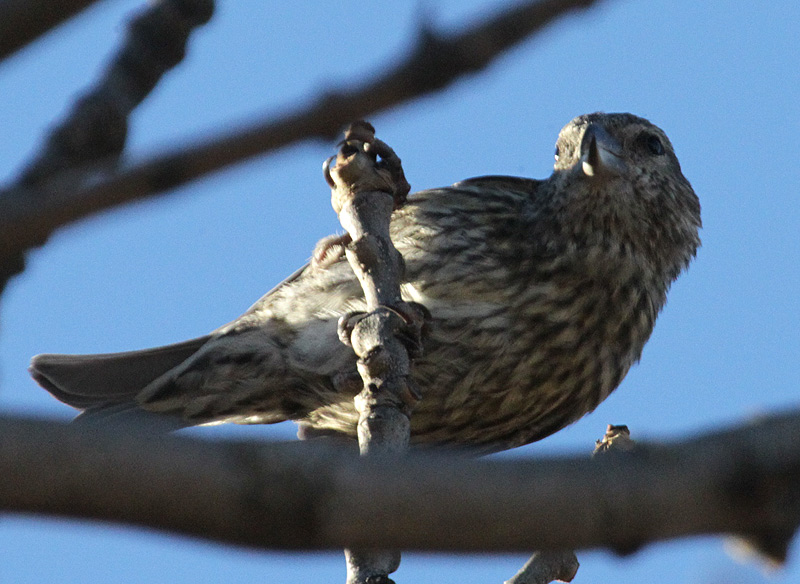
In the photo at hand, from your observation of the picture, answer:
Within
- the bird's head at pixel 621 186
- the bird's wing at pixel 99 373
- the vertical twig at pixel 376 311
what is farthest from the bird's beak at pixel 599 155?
the bird's wing at pixel 99 373

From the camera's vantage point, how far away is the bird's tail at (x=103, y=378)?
14.6 feet

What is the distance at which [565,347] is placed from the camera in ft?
13.6

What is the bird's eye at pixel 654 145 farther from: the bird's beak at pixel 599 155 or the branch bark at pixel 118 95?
the branch bark at pixel 118 95

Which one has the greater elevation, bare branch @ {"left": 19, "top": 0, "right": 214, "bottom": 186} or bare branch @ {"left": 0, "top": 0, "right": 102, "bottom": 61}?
bare branch @ {"left": 19, "top": 0, "right": 214, "bottom": 186}

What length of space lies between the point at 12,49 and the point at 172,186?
0.27 meters

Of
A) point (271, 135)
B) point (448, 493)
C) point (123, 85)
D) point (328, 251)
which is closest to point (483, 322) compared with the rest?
point (328, 251)

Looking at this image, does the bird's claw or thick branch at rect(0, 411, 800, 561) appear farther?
the bird's claw

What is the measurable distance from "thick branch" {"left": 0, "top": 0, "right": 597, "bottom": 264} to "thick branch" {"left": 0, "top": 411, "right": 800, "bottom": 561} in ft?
0.64

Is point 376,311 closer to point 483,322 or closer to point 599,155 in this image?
point 483,322

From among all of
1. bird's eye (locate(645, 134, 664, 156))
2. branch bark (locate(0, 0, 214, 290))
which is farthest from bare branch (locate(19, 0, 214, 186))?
bird's eye (locate(645, 134, 664, 156))

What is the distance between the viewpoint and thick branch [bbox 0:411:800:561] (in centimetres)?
94

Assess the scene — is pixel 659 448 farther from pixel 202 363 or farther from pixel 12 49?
pixel 202 363

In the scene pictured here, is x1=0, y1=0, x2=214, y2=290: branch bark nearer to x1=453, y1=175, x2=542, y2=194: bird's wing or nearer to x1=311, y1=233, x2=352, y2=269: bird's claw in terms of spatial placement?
x1=311, y1=233, x2=352, y2=269: bird's claw

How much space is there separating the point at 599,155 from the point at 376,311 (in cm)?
147
